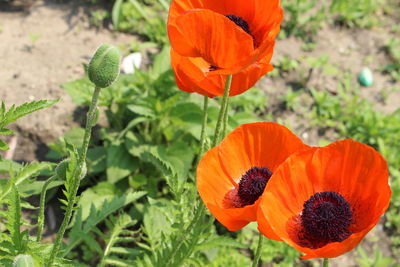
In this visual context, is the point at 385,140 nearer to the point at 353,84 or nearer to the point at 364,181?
the point at 353,84

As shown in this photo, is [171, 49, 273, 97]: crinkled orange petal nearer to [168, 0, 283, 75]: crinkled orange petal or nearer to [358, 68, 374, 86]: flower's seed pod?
[168, 0, 283, 75]: crinkled orange petal

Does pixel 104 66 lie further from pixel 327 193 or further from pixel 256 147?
pixel 327 193

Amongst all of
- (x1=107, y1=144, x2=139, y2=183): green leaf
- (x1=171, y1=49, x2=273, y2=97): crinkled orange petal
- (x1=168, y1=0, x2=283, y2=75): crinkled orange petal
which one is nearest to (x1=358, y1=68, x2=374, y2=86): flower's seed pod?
(x1=107, y1=144, x2=139, y2=183): green leaf

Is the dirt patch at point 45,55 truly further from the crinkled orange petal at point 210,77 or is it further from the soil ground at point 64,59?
the crinkled orange petal at point 210,77

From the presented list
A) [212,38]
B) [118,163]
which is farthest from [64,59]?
[212,38]

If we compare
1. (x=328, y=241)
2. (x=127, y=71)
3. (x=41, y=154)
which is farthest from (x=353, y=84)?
(x=328, y=241)
